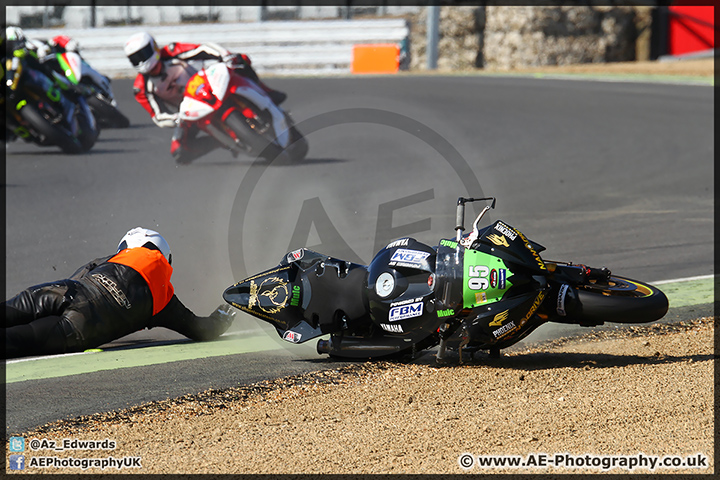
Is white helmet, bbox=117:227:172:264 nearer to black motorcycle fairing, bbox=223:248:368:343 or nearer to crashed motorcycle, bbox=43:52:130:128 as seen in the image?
black motorcycle fairing, bbox=223:248:368:343

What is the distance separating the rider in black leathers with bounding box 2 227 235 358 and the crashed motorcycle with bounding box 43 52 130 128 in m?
9.94

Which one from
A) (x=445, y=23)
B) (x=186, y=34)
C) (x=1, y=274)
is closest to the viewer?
(x=1, y=274)

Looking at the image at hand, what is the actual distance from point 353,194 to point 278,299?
6.44 meters

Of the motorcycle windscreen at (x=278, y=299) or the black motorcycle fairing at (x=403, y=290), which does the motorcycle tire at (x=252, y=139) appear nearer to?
the motorcycle windscreen at (x=278, y=299)

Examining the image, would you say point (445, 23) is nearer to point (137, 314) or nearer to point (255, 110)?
point (255, 110)

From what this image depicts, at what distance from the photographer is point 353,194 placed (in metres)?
12.0

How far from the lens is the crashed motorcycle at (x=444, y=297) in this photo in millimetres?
5047

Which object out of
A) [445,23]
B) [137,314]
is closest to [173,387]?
[137,314]

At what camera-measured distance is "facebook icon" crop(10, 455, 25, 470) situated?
416 cm

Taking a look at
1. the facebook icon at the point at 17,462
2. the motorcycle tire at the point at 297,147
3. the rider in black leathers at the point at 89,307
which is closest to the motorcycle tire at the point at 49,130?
the motorcycle tire at the point at 297,147

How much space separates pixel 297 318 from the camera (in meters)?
5.72

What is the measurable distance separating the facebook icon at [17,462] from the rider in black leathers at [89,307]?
168 cm

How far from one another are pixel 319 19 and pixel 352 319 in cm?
2092

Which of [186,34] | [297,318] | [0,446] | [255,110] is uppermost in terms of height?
[186,34]
